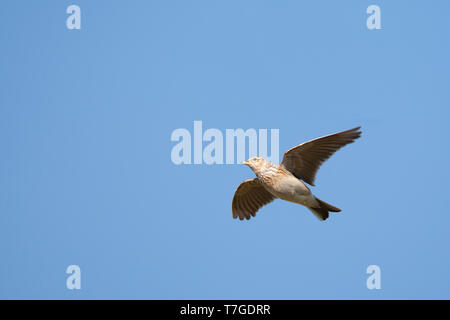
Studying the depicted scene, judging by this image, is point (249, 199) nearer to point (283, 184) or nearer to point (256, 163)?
point (256, 163)

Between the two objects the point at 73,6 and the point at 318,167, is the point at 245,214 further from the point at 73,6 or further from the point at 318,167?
the point at 73,6

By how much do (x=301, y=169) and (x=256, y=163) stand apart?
2.87 ft

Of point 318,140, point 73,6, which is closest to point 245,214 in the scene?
point 318,140

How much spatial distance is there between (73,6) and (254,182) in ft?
22.3

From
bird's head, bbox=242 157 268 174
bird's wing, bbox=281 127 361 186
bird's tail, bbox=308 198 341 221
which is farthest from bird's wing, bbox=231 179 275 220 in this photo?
bird's tail, bbox=308 198 341 221

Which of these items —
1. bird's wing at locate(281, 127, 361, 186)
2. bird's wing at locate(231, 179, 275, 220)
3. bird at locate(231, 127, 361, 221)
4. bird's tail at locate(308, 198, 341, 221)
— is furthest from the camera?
bird's wing at locate(231, 179, 275, 220)

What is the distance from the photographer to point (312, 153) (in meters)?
12.2

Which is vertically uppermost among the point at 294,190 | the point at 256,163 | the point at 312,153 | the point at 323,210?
the point at 312,153

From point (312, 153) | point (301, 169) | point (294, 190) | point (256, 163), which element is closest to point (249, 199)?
point (256, 163)

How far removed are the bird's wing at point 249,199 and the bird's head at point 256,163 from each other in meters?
1.05

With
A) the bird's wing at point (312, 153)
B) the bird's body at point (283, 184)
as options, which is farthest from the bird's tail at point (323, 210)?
the bird's wing at point (312, 153)

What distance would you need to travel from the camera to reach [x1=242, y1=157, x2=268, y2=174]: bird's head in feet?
40.4

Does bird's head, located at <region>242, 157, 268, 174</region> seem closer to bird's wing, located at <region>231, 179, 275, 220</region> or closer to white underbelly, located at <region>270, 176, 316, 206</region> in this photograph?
white underbelly, located at <region>270, 176, 316, 206</region>
